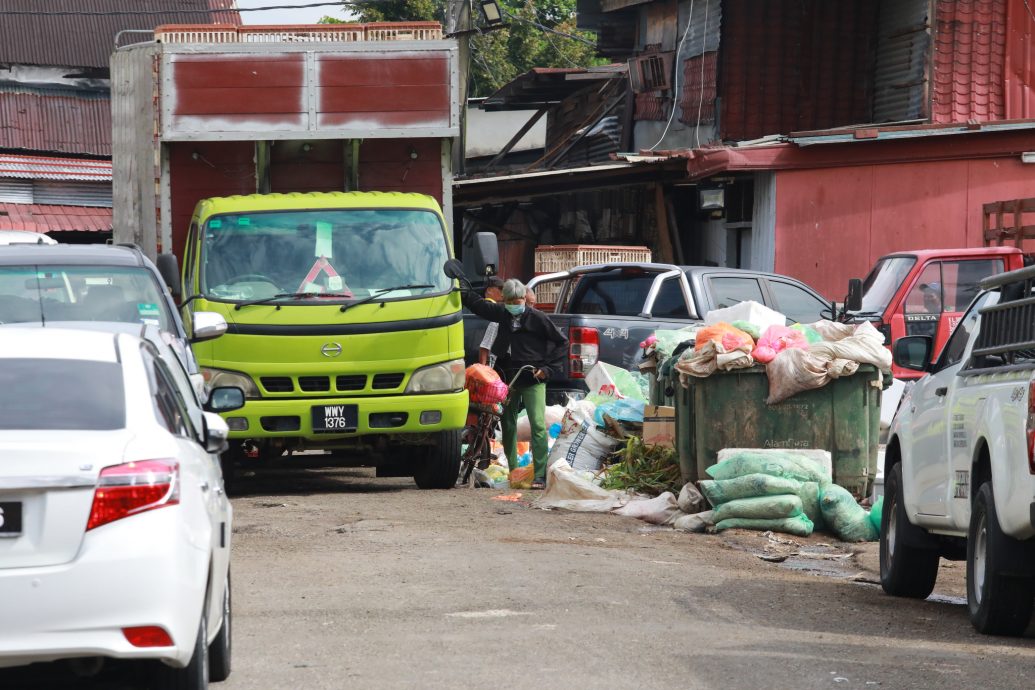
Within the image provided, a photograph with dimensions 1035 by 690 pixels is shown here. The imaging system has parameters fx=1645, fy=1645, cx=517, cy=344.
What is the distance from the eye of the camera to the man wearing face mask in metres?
14.3

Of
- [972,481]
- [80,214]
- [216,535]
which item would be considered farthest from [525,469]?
[80,214]

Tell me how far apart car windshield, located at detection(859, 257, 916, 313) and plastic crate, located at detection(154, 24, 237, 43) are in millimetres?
6862

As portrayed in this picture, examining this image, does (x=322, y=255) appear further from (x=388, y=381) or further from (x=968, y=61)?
(x=968, y=61)

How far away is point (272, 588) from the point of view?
861cm

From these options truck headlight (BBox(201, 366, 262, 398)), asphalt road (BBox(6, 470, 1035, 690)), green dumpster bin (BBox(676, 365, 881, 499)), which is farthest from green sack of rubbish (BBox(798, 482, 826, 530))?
truck headlight (BBox(201, 366, 262, 398))

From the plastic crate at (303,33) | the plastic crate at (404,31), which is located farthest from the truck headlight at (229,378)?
the plastic crate at (404,31)

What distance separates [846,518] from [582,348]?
458 cm

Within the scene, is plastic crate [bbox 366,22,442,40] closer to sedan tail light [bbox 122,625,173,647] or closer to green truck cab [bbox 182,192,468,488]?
green truck cab [bbox 182,192,468,488]

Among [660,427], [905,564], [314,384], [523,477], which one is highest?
[314,384]

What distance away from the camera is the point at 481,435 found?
14.7 m

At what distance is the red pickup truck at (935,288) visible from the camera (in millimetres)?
16891

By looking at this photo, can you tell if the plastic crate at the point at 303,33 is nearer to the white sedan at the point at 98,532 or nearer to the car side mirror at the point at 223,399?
the car side mirror at the point at 223,399

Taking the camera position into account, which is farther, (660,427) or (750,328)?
(660,427)

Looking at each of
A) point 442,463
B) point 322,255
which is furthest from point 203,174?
point 442,463
